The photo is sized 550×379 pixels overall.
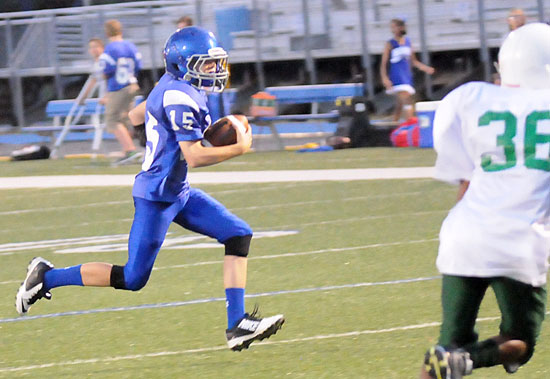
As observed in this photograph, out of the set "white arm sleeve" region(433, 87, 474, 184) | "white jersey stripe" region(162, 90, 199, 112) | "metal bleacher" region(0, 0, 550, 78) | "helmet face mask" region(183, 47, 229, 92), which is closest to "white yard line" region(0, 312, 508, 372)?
"white jersey stripe" region(162, 90, 199, 112)

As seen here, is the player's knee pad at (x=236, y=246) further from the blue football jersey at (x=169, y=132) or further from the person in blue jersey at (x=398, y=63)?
the person in blue jersey at (x=398, y=63)

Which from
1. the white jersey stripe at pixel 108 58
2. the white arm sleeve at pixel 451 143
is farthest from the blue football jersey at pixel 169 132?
the white jersey stripe at pixel 108 58

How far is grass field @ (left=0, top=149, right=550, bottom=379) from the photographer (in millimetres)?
5551

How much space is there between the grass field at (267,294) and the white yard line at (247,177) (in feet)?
2.58

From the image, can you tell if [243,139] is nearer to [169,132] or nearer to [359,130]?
[169,132]

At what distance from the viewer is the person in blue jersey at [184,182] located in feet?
18.6

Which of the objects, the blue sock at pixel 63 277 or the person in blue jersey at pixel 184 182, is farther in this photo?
the blue sock at pixel 63 277

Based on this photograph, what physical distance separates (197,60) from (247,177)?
7.91m

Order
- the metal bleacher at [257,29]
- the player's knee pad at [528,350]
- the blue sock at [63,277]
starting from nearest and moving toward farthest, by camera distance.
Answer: the player's knee pad at [528,350]
the blue sock at [63,277]
the metal bleacher at [257,29]

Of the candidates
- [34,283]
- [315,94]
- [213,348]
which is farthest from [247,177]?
[213,348]

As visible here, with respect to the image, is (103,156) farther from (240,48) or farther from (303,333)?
(303,333)

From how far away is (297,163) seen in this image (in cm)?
1506

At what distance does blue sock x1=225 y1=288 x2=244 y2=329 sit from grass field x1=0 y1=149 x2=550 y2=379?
157 mm

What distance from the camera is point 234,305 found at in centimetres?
582
